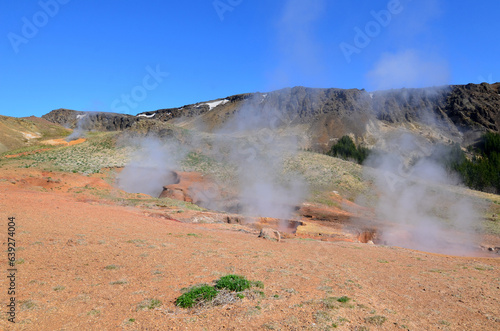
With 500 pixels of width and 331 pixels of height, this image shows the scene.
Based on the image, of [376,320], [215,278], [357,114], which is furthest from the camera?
[357,114]

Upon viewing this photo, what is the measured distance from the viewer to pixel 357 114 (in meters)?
106

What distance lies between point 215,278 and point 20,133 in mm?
73180

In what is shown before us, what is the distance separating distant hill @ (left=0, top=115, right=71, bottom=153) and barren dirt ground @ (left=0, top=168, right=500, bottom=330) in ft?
176

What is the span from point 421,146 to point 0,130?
102 metres

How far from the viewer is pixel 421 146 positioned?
273ft

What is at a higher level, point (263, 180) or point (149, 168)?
point (149, 168)

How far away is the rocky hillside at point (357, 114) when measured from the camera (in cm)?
9675

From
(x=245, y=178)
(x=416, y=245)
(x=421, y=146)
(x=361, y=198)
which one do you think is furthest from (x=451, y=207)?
(x=421, y=146)

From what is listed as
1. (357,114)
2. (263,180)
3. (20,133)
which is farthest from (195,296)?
(357,114)

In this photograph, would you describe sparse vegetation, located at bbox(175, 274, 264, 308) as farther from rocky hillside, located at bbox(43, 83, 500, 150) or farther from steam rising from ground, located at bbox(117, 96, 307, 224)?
rocky hillside, located at bbox(43, 83, 500, 150)

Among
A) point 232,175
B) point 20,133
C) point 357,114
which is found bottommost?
point 232,175

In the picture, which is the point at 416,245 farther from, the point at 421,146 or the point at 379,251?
the point at 421,146

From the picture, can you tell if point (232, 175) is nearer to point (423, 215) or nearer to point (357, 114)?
point (423, 215)

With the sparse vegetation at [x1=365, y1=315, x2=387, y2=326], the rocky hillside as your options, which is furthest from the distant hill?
the sparse vegetation at [x1=365, y1=315, x2=387, y2=326]
